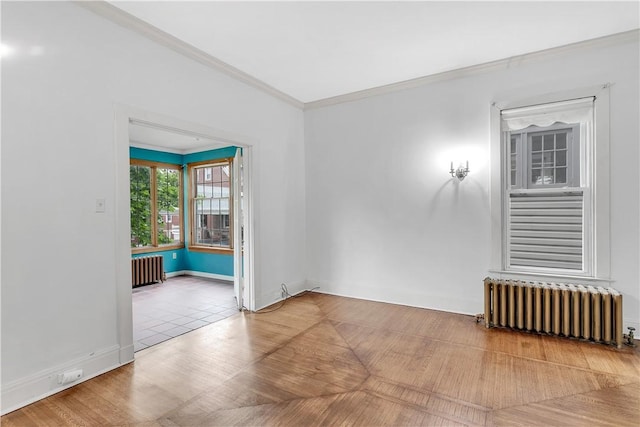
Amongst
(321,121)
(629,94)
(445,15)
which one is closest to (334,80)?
(321,121)

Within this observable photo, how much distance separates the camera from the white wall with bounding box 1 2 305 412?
7.17 ft

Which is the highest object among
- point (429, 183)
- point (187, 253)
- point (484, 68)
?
point (484, 68)

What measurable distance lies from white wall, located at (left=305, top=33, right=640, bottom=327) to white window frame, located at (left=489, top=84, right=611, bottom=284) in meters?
0.07

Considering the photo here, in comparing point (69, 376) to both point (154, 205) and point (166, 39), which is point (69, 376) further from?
point (154, 205)

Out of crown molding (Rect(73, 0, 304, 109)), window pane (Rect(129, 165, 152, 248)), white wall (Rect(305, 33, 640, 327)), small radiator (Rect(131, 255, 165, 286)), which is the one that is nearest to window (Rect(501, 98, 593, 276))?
white wall (Rect(305, 33, 640, 327))

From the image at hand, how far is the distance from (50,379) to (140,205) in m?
4.65

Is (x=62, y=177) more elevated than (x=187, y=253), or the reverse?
(x=62, y=177)

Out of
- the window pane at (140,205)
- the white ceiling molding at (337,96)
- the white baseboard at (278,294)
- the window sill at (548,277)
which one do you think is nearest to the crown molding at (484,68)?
the white ceiling molding at (337,96)

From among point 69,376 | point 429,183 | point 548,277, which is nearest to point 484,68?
point 429,183

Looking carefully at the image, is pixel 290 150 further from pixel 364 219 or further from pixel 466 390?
pixel 466 390

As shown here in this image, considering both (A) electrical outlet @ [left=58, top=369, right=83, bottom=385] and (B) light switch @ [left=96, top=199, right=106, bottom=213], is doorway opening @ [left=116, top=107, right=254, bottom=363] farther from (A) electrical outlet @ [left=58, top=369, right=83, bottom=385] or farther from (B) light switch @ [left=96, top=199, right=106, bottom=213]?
(B) light switch @ [left=96, top=199, right=106, bottom=213]

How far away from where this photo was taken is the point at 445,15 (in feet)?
9.37

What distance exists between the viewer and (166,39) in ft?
10.2

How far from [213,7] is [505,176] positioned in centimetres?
361
